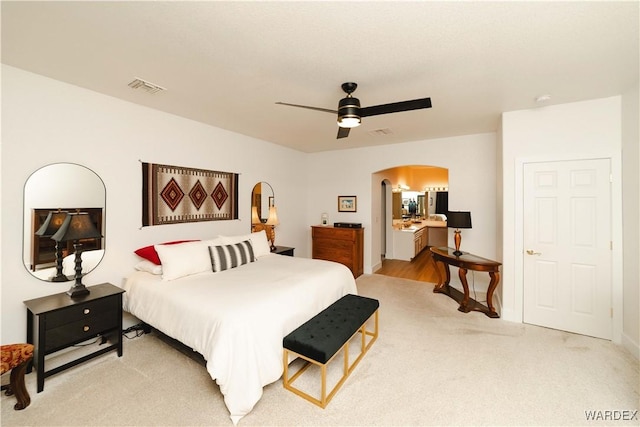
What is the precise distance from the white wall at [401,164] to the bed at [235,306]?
2549mm

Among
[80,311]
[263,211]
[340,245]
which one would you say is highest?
[263,211]

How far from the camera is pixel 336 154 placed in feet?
19.2

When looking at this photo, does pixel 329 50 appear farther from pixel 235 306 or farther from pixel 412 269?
pixel 412 269

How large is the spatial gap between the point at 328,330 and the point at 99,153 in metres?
2.99

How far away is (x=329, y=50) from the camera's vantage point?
6.59 feet

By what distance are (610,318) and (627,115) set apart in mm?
2170

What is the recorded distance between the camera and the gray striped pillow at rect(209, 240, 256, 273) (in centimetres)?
312

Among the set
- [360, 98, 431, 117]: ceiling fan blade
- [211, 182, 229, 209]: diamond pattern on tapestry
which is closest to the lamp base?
[211, 182, 229, 209]: diamond pattern on tapestry

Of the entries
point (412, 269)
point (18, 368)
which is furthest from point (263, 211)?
point (412, 269)

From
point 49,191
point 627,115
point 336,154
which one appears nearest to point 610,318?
point 627,115

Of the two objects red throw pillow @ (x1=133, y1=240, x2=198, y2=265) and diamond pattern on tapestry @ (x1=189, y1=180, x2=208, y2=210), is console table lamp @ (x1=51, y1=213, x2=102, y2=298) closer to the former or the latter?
red throw pillow @ (x1=133, y1=240, x2=198, y2=265)

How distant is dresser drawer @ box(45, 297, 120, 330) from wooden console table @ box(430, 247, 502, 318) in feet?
13.6

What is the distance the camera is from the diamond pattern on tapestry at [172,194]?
3.41 metres

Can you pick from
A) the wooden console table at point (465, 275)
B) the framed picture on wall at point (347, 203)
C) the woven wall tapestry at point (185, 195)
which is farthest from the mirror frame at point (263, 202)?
the wooden console table at point (465, 275)
